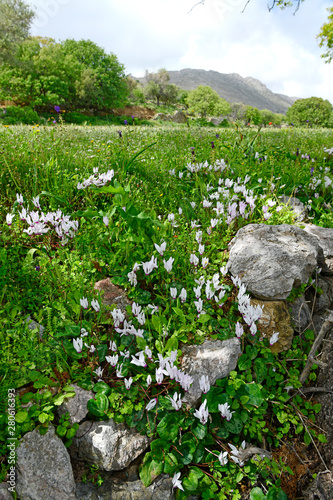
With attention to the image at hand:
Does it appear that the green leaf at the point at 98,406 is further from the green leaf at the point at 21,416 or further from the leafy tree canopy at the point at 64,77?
the leafy tree canopy at the point at 64,77

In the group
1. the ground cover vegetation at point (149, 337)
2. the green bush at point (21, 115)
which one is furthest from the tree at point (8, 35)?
the ground cover vegetation at point (149, 337)

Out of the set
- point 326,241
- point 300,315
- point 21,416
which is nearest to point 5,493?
point 21,416

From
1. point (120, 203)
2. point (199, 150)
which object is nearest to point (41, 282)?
point (120, 203)

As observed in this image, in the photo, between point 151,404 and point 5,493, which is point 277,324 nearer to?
point 151,404

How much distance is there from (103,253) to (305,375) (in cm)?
248

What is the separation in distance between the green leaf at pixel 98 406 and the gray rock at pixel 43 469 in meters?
0.30

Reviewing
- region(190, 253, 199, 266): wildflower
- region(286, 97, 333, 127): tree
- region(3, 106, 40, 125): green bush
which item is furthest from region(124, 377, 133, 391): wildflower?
region(286, 97, 333, 127): tree

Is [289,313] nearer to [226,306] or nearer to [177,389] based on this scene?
[226,306]

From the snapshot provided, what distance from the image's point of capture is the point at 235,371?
2.58m

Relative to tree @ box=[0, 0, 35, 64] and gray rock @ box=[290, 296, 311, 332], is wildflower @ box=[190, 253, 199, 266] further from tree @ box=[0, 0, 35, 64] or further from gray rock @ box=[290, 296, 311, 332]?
tree @ box=[0, 0, 35, 64]

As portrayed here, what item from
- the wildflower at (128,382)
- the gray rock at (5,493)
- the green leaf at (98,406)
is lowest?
the gray rock at (5,493)

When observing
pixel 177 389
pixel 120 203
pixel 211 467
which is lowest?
pixel 211 467

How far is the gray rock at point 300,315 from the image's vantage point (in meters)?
3.22

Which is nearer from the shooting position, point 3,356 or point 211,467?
point 211,467
